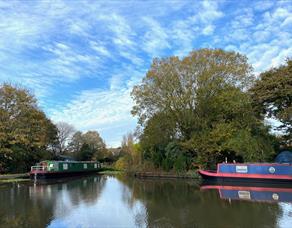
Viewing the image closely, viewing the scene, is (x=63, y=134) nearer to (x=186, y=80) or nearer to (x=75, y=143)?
(x=75, y=143)

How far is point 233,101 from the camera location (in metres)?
28.9

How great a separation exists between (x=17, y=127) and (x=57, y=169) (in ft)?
20.0

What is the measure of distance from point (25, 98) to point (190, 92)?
16450 millimetres

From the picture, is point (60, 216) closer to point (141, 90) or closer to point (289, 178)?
point (289, 178)

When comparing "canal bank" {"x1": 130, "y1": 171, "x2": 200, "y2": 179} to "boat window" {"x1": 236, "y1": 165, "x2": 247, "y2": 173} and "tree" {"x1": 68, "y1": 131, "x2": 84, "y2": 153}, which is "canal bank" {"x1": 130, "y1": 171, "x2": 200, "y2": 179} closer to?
"boat window" {"x1": 236, "y1": 165, "x2": 247, "y2": 173}

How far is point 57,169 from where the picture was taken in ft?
110

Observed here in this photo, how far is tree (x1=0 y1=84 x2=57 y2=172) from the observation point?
34.0 metres

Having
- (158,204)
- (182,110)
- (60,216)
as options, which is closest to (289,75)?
(182,110)

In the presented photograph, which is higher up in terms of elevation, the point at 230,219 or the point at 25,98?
the point at 25,98

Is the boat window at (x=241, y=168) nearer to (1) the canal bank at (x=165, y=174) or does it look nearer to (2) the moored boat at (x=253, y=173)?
(2) the moored boat at (x=253, y=173)

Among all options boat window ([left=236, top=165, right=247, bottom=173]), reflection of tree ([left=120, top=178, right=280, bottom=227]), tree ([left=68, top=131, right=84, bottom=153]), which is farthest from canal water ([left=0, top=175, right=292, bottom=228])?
tree ([left=68, top=131, right=84, bottom=153])

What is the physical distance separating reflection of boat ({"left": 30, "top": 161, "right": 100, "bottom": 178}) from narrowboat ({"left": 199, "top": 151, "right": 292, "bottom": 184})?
13.6 m

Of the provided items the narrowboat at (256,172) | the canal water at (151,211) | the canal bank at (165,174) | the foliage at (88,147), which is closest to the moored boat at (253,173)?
the narrowboat at (256,172)

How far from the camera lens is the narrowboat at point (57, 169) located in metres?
30.4
